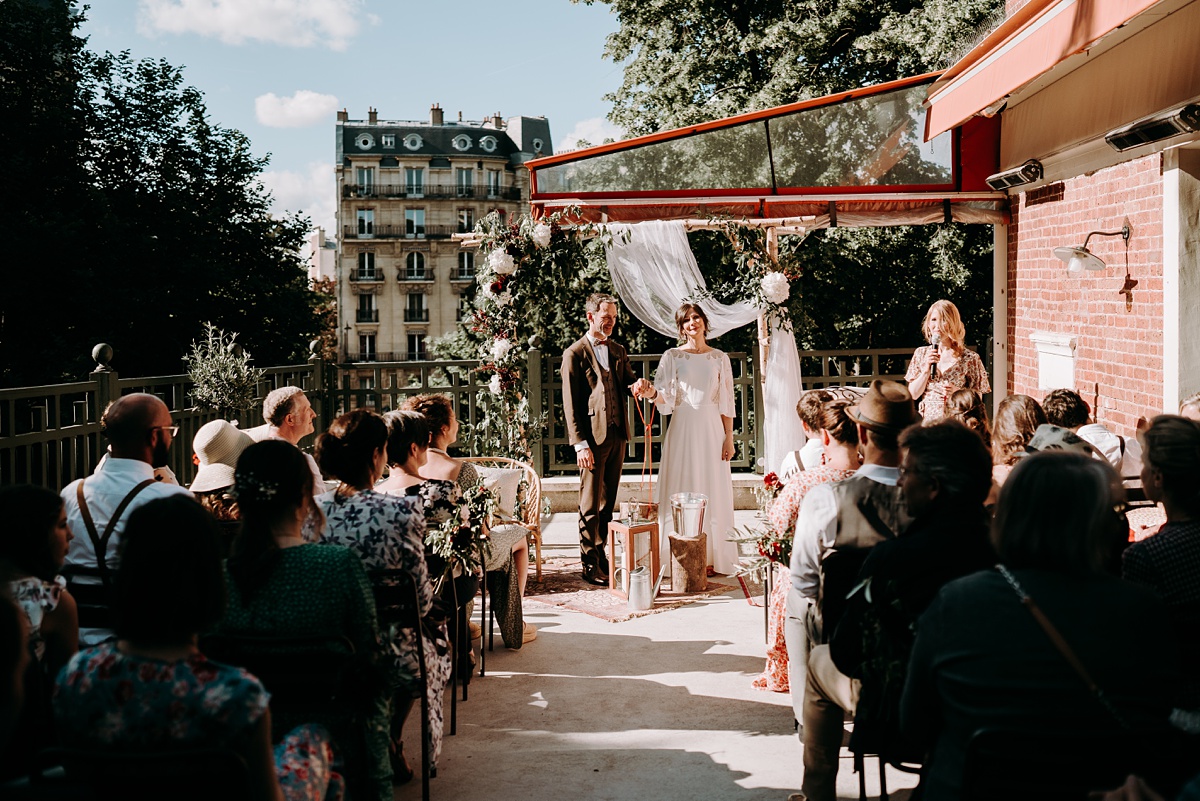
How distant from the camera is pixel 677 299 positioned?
8992 mm

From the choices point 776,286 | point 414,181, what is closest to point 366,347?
point 414,181

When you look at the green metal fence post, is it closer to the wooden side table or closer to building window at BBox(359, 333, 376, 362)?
the wooden side table

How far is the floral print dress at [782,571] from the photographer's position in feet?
13.4

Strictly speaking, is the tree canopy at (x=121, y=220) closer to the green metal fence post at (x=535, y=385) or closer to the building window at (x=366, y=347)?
the green metal fence post at (x=535, y=385)

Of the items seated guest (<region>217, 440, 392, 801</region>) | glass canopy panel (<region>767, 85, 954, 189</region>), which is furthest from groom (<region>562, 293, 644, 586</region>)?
seated guest (<region>217, 440, 392, 801</region>)

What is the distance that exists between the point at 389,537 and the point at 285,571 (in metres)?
0.76

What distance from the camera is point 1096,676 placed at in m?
2.07

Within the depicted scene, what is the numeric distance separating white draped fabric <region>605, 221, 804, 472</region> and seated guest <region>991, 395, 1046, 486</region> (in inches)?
173

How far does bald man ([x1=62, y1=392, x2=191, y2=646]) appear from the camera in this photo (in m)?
3.32

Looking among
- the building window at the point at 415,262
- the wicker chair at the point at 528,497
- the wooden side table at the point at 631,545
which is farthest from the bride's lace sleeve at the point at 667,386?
the building window at the point at 415,262

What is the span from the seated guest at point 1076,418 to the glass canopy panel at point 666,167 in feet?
14.1

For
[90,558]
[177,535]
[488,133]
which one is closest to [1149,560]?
[177,535]

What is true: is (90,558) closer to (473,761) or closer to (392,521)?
(392,521)

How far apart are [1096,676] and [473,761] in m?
2.76
